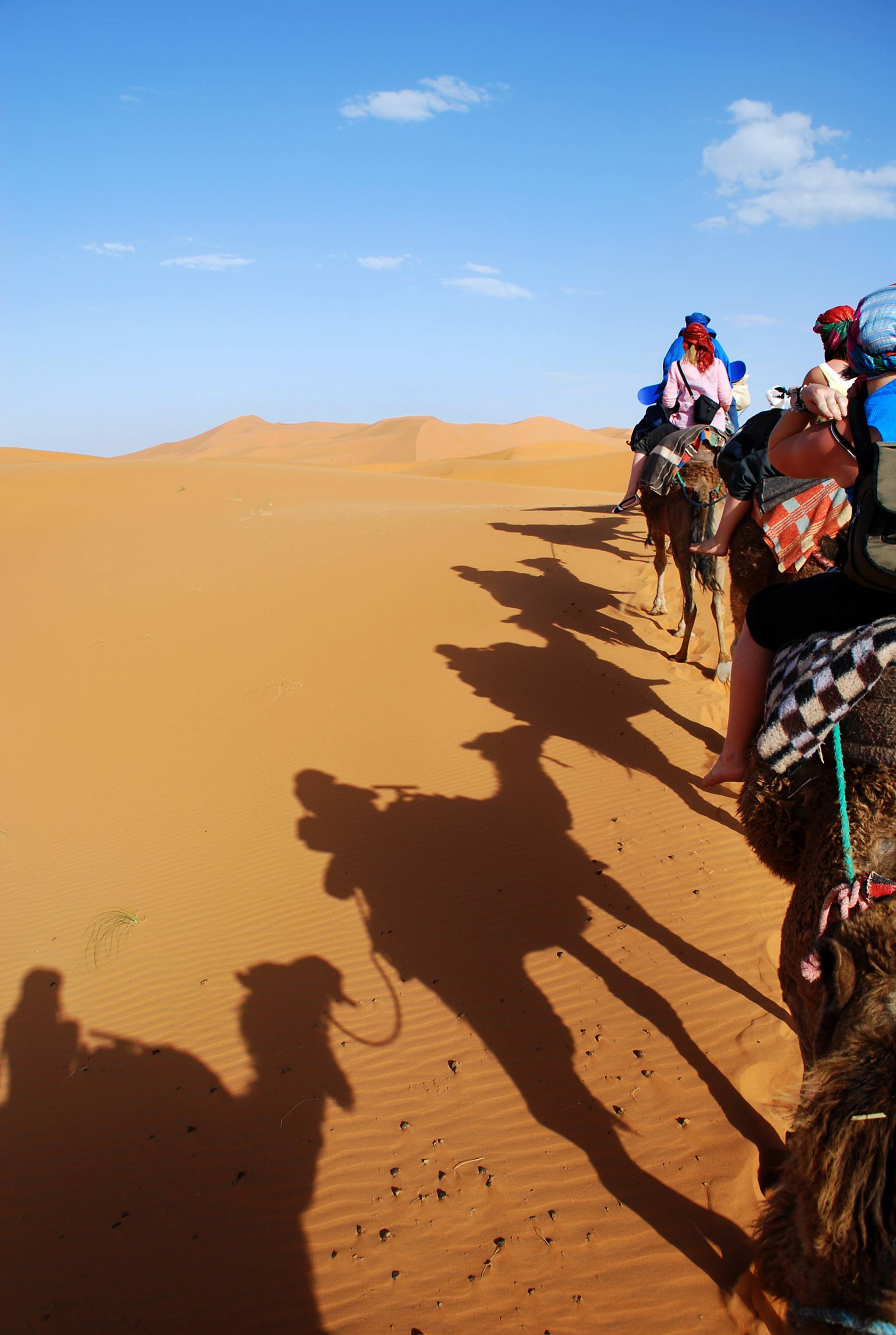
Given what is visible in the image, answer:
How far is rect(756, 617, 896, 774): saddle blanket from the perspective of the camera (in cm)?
217

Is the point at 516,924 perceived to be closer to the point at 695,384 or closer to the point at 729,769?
the point at 729,769

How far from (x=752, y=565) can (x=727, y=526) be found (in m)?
0.41

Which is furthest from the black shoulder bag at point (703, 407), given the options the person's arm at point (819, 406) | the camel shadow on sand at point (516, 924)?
the person's arm at point (819, 406)

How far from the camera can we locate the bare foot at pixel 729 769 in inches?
118

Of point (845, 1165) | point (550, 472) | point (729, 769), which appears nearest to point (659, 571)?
point (729, 769)

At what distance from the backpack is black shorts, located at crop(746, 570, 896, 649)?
0.48ft

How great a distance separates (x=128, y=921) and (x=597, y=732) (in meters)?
4.08

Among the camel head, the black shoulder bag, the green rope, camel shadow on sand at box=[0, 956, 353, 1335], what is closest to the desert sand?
camel shadow on sand at box=[0, 956, 353, 1335]

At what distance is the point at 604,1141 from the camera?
3.38m

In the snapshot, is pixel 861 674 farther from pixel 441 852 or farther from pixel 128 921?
pixel 128 921

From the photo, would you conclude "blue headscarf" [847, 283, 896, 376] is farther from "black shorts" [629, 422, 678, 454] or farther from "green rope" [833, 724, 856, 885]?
"black shorts" [629, 422, 678, 454]

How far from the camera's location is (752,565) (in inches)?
221

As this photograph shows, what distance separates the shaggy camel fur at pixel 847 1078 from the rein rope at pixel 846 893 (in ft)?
0.12

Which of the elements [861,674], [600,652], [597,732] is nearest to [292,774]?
[597,732]
